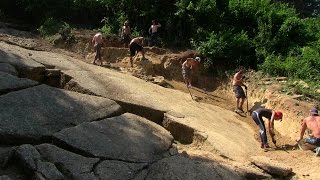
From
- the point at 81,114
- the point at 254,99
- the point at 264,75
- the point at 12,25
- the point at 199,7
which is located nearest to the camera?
the point at 81,114

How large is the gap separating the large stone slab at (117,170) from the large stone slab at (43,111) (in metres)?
1.18

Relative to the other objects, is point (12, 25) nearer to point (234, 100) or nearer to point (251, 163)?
point (234, 100)

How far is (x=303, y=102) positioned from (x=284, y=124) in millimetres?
910

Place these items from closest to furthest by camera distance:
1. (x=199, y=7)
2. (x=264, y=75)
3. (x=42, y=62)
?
(x=42, y=62)
(x=264, y=75)
(x=199, y=7)

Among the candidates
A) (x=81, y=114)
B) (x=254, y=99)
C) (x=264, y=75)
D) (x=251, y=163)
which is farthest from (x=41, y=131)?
(x=264, y=75)

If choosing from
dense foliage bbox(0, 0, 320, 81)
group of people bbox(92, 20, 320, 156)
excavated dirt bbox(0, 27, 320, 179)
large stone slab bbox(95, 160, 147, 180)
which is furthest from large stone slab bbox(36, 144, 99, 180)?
dense foliage bbox(0, 0, 320, 81)

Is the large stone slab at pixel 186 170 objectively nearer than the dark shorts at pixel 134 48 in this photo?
Yes

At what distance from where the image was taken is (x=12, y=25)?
1834 centimetres

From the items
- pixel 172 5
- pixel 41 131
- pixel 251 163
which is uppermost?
pixel 172 5

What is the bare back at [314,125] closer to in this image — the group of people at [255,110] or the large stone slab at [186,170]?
the group of people at [255,110]

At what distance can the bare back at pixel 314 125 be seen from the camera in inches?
378

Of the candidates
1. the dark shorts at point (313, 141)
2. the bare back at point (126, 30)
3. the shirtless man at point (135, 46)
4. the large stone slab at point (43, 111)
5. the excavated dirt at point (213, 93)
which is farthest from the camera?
the bare back at point (126, 30)

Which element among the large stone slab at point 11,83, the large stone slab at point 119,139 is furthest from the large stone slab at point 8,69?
the large stone slab at point 119,139

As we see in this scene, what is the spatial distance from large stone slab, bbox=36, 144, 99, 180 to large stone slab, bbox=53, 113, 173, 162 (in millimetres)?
214
